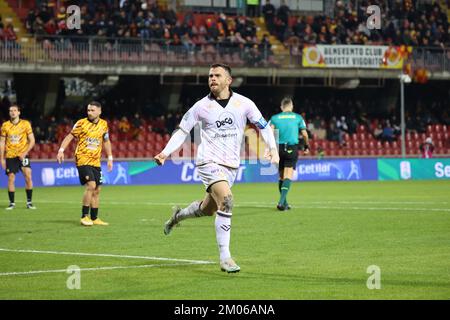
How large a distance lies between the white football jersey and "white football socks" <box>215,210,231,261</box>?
0.68 metres

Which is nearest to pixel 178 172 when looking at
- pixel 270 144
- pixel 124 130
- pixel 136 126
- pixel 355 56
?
pixel 124 130

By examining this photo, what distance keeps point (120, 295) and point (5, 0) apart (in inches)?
1501

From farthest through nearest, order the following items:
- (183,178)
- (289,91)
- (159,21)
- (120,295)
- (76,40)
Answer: (289,91) < (159,21) < (76,40) < (183,178) < (120,295)

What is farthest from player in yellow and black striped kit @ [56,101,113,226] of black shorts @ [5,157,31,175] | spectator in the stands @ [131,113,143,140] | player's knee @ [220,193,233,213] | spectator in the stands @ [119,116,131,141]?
spectator in the stands @ [131,113,143,140]

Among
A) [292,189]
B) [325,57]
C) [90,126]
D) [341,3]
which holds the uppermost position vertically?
[341,3]

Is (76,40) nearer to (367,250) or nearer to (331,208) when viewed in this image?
(331,208)

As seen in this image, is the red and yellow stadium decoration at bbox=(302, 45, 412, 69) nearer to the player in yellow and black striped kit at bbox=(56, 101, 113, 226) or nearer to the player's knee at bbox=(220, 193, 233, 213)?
the player in yellow and black striped kit at bbox=(56, 101, 113, 226)

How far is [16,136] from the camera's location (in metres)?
23.8

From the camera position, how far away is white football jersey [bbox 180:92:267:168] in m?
11.8

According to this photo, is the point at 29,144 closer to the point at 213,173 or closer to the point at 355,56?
the point at 213,173

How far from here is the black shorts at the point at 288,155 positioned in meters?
22.6

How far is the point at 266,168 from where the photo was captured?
4056 cm

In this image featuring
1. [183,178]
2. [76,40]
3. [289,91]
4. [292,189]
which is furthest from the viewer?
[289,91]

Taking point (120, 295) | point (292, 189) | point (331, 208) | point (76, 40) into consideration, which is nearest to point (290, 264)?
point (120, 295)
